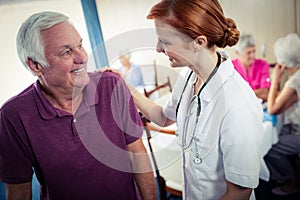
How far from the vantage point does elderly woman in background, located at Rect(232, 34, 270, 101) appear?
2.02 m

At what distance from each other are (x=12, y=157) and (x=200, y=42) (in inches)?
27.8

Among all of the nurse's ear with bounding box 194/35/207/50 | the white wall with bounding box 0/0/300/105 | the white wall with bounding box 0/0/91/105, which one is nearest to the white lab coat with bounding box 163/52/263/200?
the nurse's ear with bounding box 194/35/207/50

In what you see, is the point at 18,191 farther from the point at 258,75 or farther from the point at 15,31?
the point at 258,75

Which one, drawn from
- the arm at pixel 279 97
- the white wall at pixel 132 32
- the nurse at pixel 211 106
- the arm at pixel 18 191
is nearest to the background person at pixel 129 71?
the white wall at pixel 132 32

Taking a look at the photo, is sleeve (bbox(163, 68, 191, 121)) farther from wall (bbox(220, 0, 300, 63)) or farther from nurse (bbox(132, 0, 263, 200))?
wall (bbox(220, 0, 300, 63))

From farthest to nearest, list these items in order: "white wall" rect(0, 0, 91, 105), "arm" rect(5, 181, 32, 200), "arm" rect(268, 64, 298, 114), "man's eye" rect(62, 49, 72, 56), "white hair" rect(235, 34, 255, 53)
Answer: "white hair" rect(235, 34, 255, 53) < "arm" rect(268, 64, 298, 114) < "white wall" rect(0, 0, 91, 105) < "arm" rect(5, 181, 32, 200) < "man's eye" rect(62, 49, 72, 56)

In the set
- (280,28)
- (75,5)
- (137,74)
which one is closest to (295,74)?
(280,28)

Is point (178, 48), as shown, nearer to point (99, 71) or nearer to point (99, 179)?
point (99, 71)

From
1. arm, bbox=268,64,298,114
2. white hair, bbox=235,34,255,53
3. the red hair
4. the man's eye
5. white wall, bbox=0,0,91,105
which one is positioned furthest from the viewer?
white hair, bbox=235,34,255,53

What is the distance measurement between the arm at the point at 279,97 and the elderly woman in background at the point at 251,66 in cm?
25

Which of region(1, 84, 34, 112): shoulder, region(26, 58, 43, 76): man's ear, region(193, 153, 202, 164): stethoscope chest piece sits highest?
region(26, 58, 43, 76): man's ear

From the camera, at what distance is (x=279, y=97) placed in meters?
1.68

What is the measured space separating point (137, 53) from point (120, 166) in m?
0.43

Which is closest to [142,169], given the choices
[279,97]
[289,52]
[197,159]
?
[197,159]
